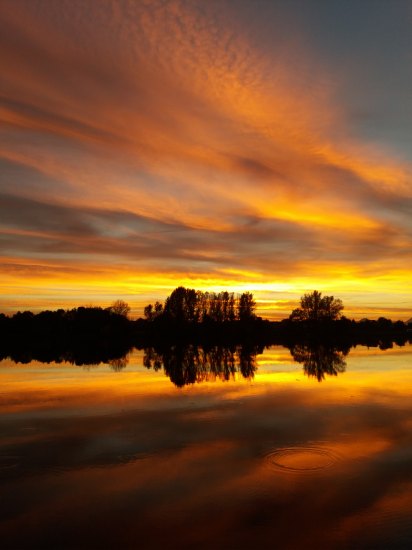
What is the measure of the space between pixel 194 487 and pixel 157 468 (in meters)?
1.81

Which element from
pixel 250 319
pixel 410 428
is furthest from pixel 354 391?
pixel 250 319

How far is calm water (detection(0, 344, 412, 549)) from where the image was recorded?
909cm

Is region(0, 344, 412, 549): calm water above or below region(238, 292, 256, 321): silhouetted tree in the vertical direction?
below

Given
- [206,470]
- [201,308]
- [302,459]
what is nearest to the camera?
[206,470]

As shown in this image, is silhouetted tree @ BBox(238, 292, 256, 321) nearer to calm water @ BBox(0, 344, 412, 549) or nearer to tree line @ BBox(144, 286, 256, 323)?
tree line @ BBox(144, 286, 256, 323)

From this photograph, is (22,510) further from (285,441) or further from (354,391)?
(354,391)

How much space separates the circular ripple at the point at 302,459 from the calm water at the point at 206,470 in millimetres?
33

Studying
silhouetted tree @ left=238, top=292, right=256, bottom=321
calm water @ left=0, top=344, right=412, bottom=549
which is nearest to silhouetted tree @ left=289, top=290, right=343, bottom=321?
silhouetted tree @ left=238, top=292, right=256, bottom=321

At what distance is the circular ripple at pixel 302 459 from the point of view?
1271 centimetres

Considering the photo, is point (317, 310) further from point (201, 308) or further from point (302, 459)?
point (302, 459)

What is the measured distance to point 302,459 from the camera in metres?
13.4

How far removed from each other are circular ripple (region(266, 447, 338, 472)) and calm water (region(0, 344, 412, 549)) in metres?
0.03

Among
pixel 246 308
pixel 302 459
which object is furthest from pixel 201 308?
pixel 302 459

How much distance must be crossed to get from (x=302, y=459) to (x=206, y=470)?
2.85m
